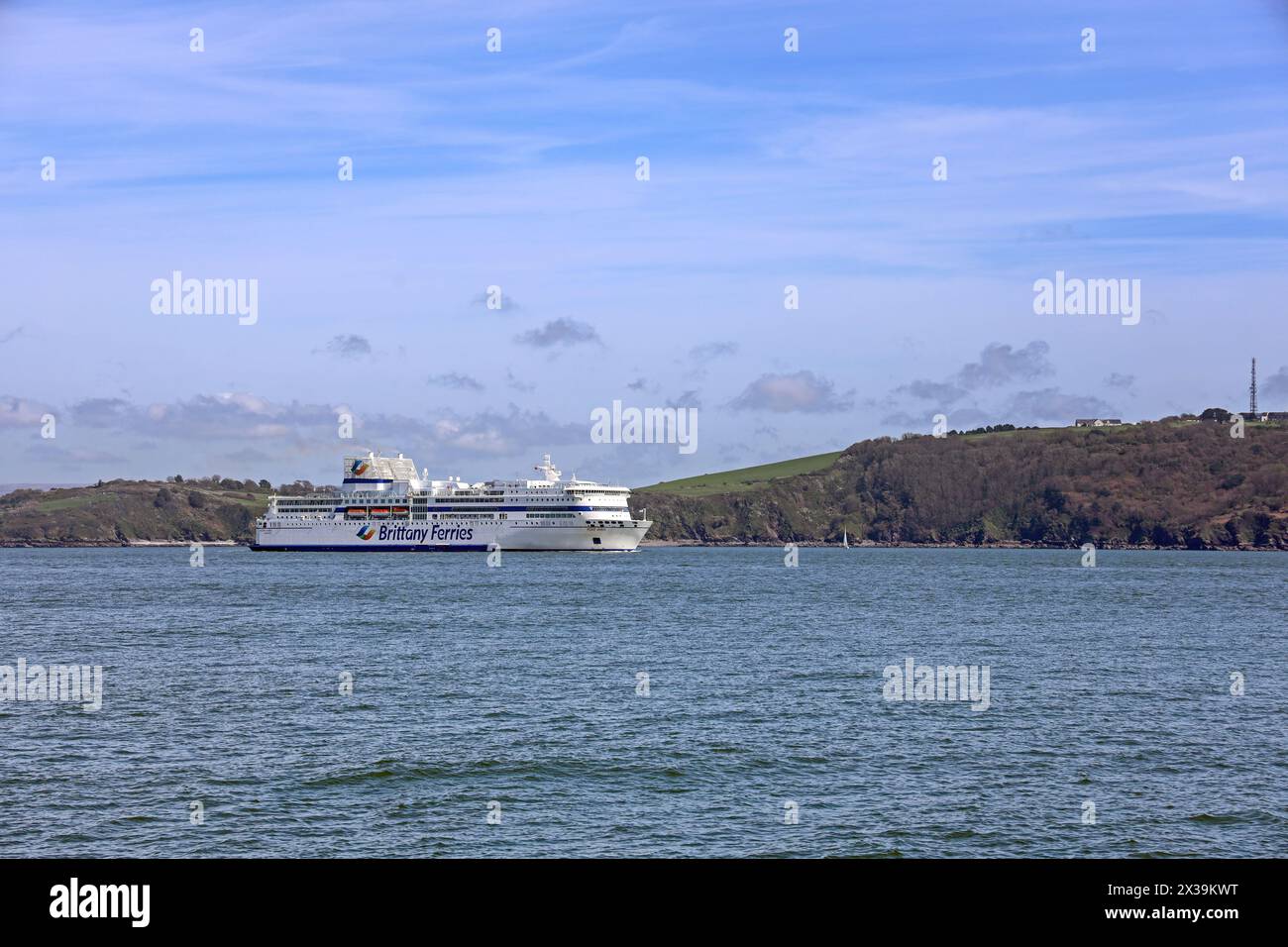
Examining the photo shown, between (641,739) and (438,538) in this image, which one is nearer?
(641,739)

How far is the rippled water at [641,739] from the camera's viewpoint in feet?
69.8

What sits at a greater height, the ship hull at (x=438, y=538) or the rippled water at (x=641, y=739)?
the ship hull at (x=438, y=538)

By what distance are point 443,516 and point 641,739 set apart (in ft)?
456

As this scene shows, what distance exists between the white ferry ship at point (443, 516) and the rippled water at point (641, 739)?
93698 mm

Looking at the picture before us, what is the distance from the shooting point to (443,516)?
16575 centimetres

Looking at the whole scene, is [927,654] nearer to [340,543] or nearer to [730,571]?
[730,571]

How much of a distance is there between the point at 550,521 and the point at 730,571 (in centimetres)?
3589

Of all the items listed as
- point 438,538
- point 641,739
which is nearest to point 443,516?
point 438,538

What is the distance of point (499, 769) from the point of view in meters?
26.1

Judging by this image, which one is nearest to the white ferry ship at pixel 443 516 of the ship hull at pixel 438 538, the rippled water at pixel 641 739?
the ship hull at pixel 438 538

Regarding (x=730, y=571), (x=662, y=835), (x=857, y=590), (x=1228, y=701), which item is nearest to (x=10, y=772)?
(x=662, y=835)

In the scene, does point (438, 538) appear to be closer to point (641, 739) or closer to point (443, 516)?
point (443, 516)

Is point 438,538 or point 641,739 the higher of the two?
point 438,538

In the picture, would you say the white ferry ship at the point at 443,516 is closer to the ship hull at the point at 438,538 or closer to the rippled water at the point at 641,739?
the ship hull at the point at 438,538
